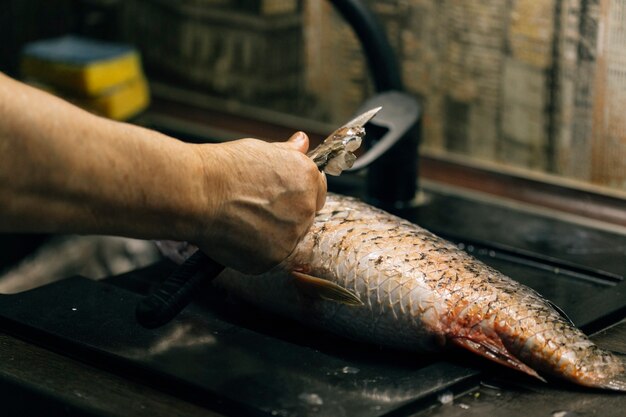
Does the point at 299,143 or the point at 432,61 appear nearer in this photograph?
the point at 299,143

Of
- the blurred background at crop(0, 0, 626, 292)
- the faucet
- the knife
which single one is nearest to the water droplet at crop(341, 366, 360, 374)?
the knife

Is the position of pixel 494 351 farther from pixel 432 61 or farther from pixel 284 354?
pixel 432 61

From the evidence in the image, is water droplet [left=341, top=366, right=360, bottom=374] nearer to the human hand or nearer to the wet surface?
the wet surface

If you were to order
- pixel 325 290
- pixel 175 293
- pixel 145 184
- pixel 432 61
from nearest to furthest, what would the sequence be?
1. pixel 145 184
2. pixel 175 293
3. pixel 325 290
4. pixel 432 61

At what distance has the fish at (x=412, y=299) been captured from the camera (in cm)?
144

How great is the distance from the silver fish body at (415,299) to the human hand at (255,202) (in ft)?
0.36

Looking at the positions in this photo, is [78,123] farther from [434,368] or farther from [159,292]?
[434,368]

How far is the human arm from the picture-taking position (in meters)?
1.23

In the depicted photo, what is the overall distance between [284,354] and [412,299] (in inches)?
7.6

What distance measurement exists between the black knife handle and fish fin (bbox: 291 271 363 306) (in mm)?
149

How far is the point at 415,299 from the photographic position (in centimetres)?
151

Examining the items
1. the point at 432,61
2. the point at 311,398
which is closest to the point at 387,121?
the point at 432,61

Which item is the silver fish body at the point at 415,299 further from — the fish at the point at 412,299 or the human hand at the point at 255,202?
the human hand at the point at 255,202

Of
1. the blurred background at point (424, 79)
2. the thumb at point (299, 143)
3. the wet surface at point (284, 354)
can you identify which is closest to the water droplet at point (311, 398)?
the wet surface at point (284, 354)
